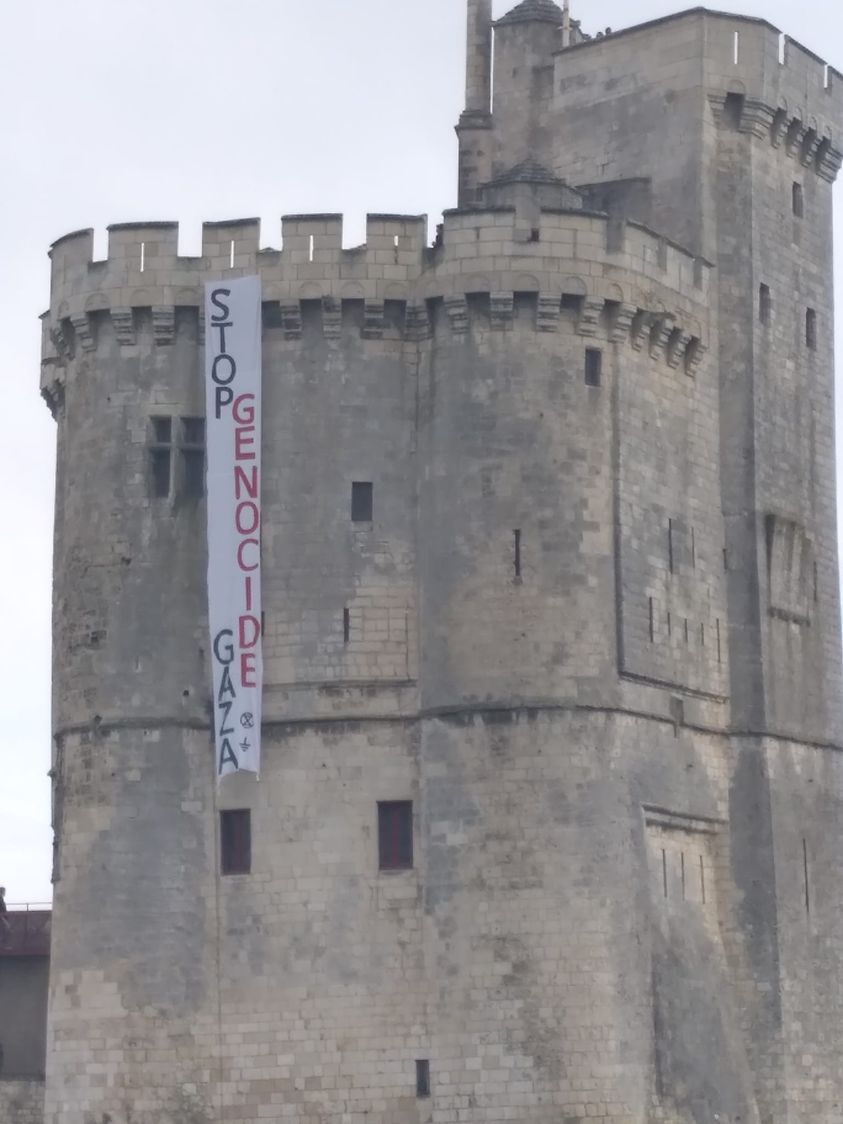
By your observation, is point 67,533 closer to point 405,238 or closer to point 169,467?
point 169,467

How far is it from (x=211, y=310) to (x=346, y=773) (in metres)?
7.37

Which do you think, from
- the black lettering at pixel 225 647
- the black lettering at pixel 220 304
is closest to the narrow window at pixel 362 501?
the black lettering at pixel 225 647

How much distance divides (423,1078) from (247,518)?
346 inches

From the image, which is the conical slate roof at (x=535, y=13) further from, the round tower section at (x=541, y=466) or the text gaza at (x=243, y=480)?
the text gaza at (x=243, y=480)

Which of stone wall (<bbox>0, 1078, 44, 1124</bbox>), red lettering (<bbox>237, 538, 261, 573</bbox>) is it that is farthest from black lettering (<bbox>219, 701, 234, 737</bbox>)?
stone wall (<bbox>0, 1078, 44, 1124</bbox>)

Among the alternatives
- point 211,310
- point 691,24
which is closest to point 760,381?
point 691,24

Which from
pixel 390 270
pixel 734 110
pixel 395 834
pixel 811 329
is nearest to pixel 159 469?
pixel 390 270

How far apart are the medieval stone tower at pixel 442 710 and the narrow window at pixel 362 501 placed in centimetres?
5

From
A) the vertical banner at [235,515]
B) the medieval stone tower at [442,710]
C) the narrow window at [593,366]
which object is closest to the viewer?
the medieval stone tower at [442,710]

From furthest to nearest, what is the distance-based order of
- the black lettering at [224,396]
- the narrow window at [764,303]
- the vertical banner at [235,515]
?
the narrow window at [764,303]
the black lettering at [224,396]
the vertical banner at [235,515]

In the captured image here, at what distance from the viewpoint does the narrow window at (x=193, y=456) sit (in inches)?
2096

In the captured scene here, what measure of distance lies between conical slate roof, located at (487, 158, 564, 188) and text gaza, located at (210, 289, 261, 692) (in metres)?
5.04

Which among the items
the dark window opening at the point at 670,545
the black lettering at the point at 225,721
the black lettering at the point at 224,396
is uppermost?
the black lettering at the point at 224,396

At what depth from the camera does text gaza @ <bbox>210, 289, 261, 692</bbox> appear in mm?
52344
